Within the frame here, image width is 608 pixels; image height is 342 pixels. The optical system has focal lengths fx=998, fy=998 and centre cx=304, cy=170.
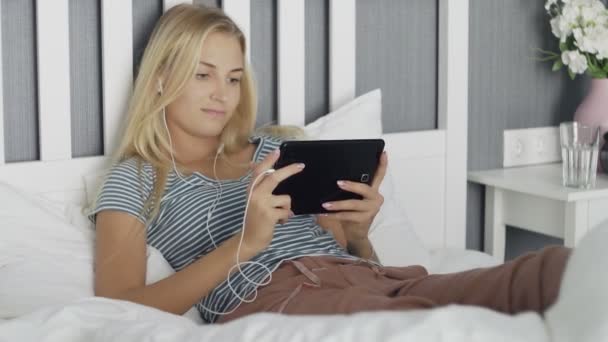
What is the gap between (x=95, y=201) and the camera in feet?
5.50

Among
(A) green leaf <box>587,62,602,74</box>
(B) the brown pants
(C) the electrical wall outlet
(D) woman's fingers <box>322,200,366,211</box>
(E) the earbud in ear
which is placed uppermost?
(A) green leaf <box>587,62,602,74</box>

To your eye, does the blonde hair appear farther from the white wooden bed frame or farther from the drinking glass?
the drinking glass

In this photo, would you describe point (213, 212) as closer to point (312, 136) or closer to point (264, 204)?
point (264, 204)

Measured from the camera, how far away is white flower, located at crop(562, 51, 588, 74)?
90.8 inches

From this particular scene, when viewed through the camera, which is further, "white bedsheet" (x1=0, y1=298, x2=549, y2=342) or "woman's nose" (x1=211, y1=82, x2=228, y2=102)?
"woman's nose" (x1=211, y1=82, x2=228, y2=102)

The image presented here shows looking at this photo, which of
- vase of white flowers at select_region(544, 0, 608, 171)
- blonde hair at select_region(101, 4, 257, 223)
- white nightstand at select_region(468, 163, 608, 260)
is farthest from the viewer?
vase of white flowers at select_region(544, 0, 608, 171)

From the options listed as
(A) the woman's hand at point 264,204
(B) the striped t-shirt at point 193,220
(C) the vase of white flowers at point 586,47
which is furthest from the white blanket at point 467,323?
(C) the vase of white flowers at point 586,47

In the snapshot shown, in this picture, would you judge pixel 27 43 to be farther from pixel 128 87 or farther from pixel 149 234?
pixel 149 234

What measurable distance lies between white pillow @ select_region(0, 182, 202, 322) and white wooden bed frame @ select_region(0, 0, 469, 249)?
93 mm

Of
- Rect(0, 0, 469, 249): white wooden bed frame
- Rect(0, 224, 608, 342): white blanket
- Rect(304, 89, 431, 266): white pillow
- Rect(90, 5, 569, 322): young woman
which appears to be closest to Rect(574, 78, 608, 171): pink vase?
Rect(0, 0, 469, 249): white wooden bed frame

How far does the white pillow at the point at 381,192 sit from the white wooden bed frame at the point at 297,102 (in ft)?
0.21

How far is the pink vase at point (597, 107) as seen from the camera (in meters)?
2.34

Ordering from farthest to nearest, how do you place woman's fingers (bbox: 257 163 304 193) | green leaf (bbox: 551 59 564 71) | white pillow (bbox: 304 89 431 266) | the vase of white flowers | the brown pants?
green leaf (bbox: 551 59 564 71) → the vase of white flowers → white pillow (bbox: 304 89 431 266) → woman's fingers (bbox: 257 163 304 193) → the brown pants

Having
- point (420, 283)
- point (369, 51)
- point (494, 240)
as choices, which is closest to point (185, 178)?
point (420, 283)
